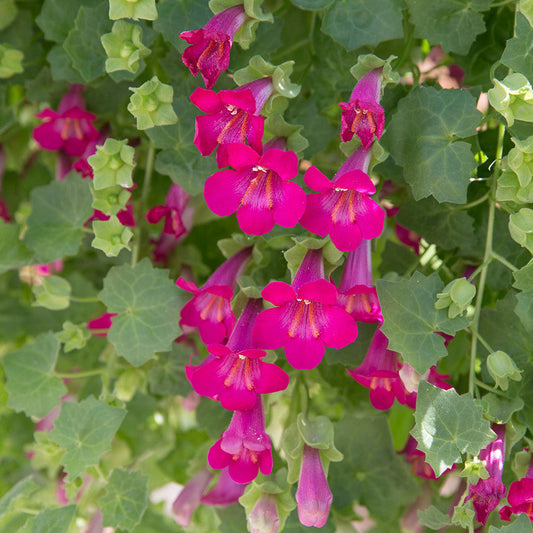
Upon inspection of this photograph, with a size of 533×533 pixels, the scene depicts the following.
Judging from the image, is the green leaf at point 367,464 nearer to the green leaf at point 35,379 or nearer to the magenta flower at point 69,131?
the green leaf at point 35,379

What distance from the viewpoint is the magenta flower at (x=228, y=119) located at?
641mm

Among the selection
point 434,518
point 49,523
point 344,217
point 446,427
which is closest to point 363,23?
point 344,217

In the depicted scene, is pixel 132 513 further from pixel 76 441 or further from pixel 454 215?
pixel 454 215

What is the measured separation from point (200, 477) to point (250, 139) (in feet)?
1.99

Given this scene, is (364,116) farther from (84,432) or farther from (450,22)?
(84,432)

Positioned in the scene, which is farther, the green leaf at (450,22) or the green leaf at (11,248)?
the green leaf at (11,248)

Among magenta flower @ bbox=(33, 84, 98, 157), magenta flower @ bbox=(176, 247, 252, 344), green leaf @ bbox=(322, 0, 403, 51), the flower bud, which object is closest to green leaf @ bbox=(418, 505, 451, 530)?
the flower bud

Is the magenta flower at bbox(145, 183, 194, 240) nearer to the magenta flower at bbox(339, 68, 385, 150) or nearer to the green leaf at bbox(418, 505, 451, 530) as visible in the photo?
the magenta flower at bbox(339, 68, 385, 150)

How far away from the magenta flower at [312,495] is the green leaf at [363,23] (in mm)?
460

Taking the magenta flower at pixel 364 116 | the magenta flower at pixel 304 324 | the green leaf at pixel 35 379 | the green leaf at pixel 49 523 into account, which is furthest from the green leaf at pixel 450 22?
the green leaf at pixel 49 523

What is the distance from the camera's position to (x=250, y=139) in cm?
65

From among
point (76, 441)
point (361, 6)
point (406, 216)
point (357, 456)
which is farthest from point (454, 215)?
point (76, 441)

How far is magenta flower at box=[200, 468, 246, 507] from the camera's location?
93cm

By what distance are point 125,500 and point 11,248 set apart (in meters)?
0.39
